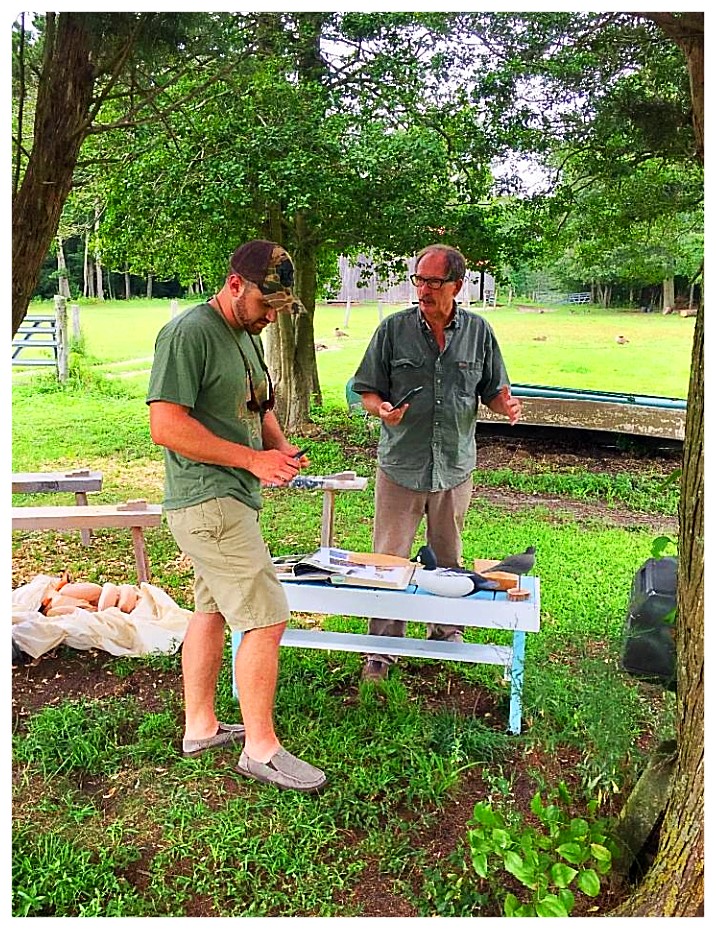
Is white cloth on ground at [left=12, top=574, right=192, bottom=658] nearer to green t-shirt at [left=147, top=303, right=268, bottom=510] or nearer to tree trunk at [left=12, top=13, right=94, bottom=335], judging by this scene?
green t-shirt at [left=147, top=303, right=268, bottom=510]

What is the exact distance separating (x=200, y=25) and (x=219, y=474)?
5.58 feet

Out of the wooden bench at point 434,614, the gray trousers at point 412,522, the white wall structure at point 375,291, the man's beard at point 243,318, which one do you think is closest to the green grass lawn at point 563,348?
the white wall structure at point 375,291

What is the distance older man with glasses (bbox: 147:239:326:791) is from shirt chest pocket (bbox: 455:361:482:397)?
33.2 inches

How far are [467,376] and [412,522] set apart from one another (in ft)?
1.90

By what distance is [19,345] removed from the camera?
12.0m

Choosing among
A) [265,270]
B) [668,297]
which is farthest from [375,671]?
[668,297]

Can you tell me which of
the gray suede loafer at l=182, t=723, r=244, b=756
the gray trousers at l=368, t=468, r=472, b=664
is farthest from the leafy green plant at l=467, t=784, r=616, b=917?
the gray trousers at l=368, t=468, r=472, b=664

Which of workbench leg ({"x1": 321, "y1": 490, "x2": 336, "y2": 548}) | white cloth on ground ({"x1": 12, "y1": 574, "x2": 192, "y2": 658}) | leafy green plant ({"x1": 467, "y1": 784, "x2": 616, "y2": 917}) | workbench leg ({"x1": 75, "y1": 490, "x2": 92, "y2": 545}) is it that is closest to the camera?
leafy green plant ({"x1": 467, "y1": 784, "x2": 616, "y2": 917})

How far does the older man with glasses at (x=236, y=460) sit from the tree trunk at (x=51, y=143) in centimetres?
86

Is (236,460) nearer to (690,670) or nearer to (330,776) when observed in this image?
(330,776)

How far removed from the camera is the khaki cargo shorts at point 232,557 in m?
2.67

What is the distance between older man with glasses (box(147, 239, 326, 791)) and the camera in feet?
8.33

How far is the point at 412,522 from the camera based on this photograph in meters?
3.51
